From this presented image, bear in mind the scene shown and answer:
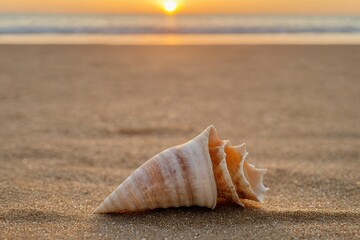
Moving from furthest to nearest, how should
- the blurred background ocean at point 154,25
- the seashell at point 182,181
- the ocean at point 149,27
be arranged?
the blurred background ocean at point 154,25 → the ocean at point 149,27 → the seashell at point 182,181

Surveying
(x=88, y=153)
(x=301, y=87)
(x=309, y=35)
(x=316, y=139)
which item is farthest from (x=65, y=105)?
(x=309, y=35)

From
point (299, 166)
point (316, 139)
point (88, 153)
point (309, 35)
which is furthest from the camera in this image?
point (309, 35)

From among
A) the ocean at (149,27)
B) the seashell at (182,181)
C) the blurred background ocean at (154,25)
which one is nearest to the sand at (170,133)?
the seashell at (182,181)

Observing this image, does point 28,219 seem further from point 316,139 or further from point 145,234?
point 316,139

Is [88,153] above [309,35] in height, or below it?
below

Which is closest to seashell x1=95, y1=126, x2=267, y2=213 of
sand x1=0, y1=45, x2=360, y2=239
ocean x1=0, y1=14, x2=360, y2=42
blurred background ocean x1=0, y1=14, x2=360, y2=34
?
sand x1=0, y1=45, x2=360, y2=239

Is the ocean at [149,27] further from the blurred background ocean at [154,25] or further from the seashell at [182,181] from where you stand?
the seashell at [182,181]

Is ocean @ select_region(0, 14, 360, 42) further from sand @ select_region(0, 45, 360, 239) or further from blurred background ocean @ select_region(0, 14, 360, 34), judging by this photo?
sand @ select_region(0, 45, 360, 239)
